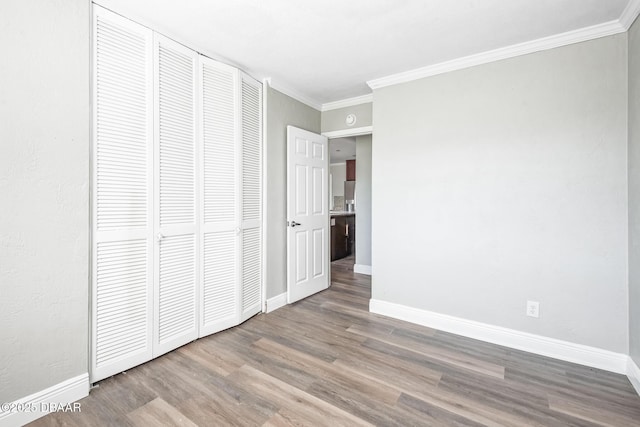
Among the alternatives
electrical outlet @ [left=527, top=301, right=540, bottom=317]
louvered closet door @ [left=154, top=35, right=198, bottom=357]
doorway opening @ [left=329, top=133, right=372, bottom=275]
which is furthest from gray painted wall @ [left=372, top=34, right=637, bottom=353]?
louvered closet door @ [left=154, top=35, right=198, bottom=357]

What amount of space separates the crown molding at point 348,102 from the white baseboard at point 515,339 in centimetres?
239

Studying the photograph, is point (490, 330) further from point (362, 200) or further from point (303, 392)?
point (362, 200)

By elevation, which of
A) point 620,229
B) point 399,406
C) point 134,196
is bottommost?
→ point 399,406

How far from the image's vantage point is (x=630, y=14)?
183cm

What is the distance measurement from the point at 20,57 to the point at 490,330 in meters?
3.68

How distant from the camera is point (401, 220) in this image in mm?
2877

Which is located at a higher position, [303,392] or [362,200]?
[362,200]

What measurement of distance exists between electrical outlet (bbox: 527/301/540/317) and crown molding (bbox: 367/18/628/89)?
2.03m

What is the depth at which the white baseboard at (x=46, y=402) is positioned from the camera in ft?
4.72

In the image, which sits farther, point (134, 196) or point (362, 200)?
point (362, 200)

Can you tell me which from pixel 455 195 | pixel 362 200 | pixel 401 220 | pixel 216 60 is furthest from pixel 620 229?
pixel 216 60

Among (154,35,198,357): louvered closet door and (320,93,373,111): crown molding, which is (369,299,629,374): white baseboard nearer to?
(154,35,198,357): louvered closet door

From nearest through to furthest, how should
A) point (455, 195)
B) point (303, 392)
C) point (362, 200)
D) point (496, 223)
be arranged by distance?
point (303, 392) → point (496, 223) → point (455, 195) → point (362, 200)

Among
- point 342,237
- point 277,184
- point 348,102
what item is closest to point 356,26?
point 348,102
